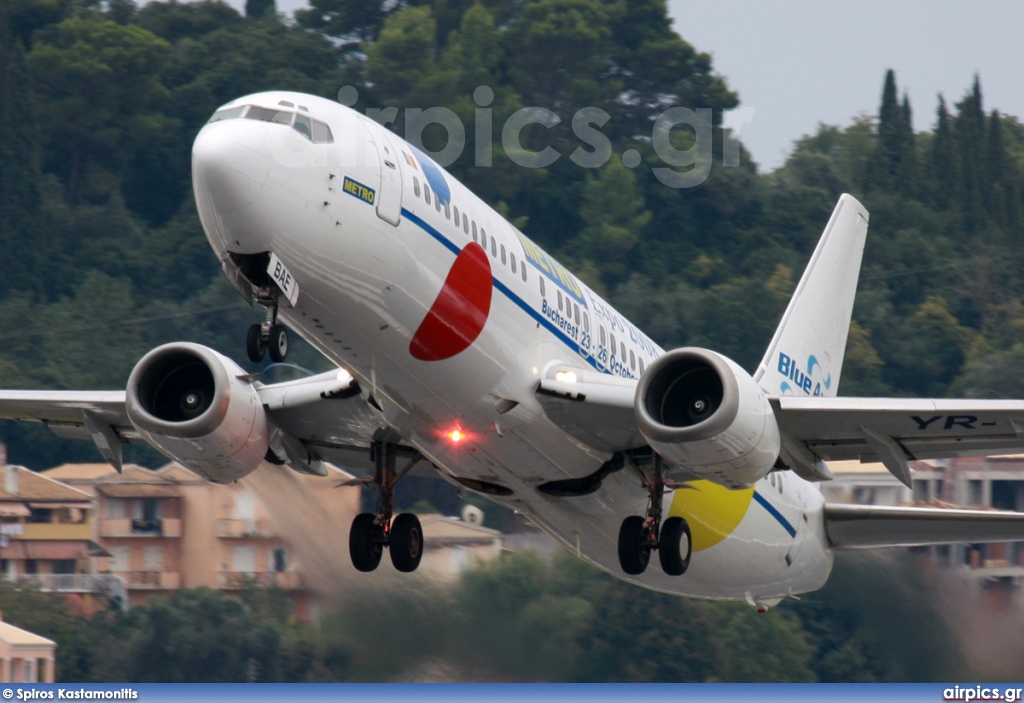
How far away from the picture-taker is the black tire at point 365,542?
24047mm

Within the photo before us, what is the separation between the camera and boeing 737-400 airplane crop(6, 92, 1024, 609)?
61.9 feet

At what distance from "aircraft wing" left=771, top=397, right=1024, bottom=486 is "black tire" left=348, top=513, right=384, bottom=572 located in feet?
19.7

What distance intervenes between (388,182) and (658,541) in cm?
673

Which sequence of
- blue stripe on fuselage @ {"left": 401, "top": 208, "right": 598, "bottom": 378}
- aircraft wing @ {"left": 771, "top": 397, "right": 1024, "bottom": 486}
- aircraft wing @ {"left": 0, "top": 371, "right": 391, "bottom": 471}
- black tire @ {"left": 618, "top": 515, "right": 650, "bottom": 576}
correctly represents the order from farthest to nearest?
aircraft wing @ {"left": 0, "top": 371, "right": 391, "bottom": 471} → black tire @ {"left": 618, "top": 515, "right": 650, "bottom": 576} → aircraft wing @ {"left": 771, "top": 397, "right": 1024, "bottom": 486} → blue stripe on fuselage @ {"left": 401, "top": 208, "right": 598, "bottom": 378}

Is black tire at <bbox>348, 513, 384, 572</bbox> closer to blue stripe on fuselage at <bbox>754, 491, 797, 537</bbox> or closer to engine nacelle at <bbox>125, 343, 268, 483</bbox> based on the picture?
engine nacelle at <bbox>125, 343, 268, 483</bbox>

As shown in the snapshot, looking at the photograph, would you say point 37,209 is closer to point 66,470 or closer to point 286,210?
point 66,470

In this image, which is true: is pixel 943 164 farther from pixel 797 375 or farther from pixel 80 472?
pixel 797 375

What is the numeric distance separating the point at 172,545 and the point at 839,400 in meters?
28.0

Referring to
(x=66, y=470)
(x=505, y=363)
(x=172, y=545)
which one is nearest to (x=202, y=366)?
(x=505, y=363)

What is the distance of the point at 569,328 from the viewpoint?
883 inches

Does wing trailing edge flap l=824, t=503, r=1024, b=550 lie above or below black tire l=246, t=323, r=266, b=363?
below

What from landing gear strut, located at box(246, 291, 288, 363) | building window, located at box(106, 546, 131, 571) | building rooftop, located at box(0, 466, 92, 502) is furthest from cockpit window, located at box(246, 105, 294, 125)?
building rooftop, located at box(0, 466, 92, 502)

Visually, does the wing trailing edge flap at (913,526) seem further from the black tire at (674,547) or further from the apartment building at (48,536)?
the apartment building at (48,536)

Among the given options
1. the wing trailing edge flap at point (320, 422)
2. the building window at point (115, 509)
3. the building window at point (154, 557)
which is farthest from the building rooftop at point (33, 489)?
the wing trailing edge flap at point (320, 422)
